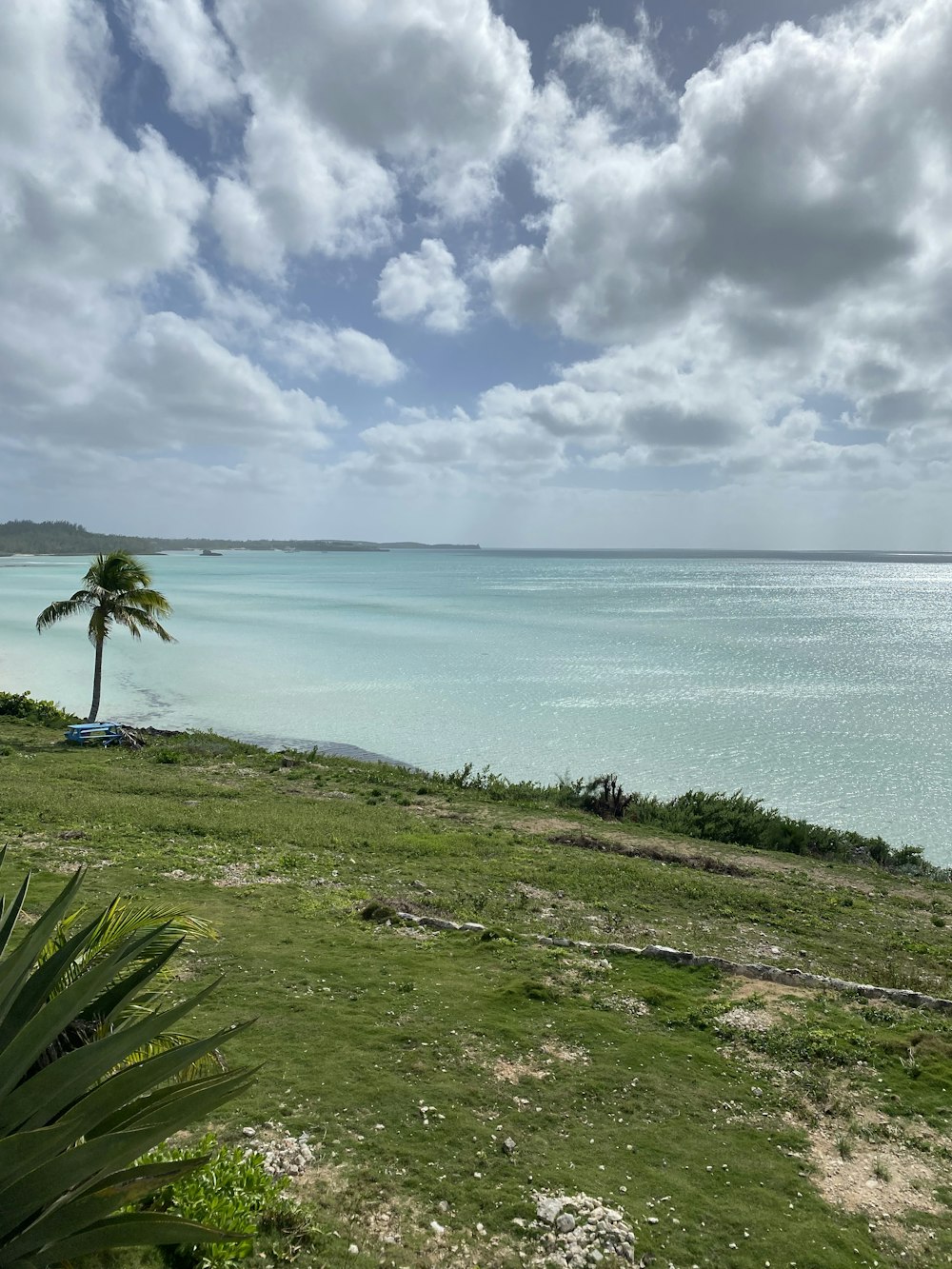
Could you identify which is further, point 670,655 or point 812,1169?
point 670,655

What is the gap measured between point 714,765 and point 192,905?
28.8 metres

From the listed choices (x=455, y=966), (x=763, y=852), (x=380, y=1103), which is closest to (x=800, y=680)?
(x=763, y=852)

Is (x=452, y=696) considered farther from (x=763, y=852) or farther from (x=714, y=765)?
(x=763, y=852)

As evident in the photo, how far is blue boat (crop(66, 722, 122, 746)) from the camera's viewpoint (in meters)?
30.2

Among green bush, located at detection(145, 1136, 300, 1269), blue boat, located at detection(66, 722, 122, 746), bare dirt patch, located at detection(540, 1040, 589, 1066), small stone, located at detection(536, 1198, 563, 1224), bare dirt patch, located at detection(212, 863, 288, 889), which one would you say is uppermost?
green bush, located at detection(145, 1136, 300, 1269)

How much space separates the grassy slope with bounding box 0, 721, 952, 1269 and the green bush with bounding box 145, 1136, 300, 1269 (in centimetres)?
33

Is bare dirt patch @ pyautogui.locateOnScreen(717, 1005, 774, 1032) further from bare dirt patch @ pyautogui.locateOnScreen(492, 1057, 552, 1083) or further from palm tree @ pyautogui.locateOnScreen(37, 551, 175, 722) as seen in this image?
palm tree @ pyautogui.locateOnScreen(37, 551, 175, 722)

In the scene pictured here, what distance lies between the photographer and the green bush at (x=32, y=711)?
35031 millimetres

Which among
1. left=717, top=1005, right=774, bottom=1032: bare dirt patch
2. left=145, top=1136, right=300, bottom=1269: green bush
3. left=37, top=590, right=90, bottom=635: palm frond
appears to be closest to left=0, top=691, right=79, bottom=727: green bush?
left=37, top=590, right=90, bottom=635: palm frond

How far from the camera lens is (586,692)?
54.2m

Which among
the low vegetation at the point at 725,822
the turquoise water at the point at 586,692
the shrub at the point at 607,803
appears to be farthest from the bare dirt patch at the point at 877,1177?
the turquoise water at the point at 586,692

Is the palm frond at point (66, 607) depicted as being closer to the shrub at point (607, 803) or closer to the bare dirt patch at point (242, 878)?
the bare dirt patch at point (242, 878)

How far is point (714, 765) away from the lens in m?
36.4

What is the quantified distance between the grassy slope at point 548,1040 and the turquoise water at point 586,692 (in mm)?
15971
